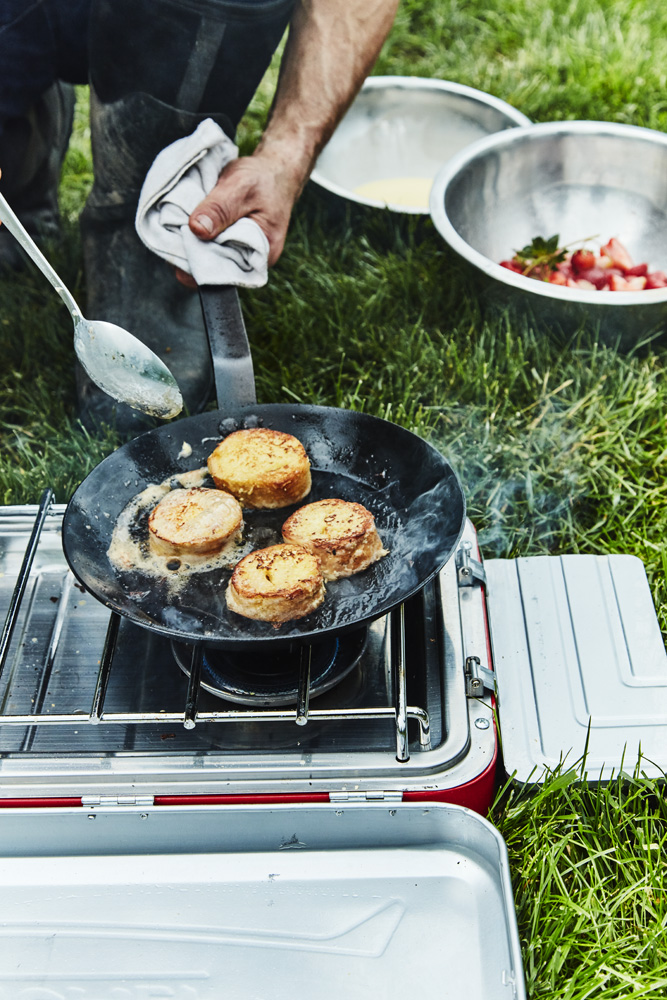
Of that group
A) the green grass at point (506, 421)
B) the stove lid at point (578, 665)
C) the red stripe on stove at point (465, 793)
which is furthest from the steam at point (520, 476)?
the red stripe on stove at point (465, 793)

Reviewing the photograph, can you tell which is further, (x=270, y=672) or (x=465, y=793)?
(x=270, y=672)

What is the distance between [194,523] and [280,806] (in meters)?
0.63

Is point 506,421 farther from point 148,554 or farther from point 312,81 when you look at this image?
point 148,554

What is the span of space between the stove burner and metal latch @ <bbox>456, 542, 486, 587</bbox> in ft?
1.10

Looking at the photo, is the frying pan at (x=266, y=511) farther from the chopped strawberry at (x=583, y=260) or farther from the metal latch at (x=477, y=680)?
the chopped strawberry at (x=583, y=260)

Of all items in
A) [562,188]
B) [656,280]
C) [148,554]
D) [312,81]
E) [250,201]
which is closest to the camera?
[148,554]

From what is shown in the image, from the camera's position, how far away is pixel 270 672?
1911 mm

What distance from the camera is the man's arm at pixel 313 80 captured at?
279 cm

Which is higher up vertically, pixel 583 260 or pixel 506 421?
pixel 583 260

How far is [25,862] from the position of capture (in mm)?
1817

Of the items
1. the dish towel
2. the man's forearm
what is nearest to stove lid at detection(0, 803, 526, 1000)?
the dish towel

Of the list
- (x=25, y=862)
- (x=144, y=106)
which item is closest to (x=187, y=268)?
(x=144, y=106)

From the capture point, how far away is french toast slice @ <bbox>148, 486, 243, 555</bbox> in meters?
1.92

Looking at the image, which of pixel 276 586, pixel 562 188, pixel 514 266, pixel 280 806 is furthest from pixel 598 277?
pixel 280 806
